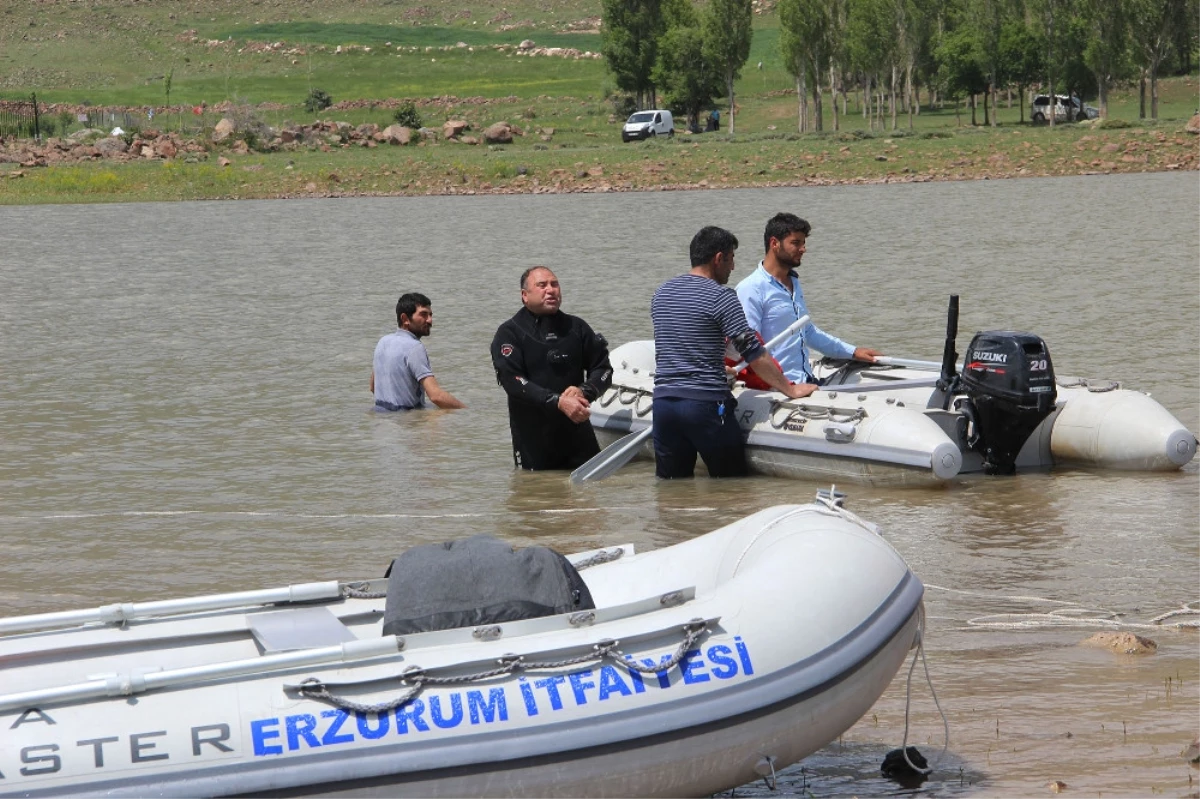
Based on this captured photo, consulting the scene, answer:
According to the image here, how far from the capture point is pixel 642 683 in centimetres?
436

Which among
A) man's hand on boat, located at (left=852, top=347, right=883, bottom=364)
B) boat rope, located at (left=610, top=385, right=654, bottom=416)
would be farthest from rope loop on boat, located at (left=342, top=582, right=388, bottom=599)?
man's hand on boat, located at (left=852, top=347, right=883, bottom=364)

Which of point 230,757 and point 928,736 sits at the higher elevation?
point 230,757

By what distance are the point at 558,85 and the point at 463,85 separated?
203 inches

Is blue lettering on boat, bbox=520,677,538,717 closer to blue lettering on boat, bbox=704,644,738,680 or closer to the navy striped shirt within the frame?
blue lettering on boat, bbox=704,644,738,680

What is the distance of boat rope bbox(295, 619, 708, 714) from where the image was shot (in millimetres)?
4172

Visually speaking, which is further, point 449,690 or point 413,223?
point 413,223

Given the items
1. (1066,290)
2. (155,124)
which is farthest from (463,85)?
(1066,290)

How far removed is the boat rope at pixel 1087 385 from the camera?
9.60 meters

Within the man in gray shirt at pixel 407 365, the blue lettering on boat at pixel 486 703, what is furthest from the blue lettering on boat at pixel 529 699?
the man in gray shirt at pixel 407 365

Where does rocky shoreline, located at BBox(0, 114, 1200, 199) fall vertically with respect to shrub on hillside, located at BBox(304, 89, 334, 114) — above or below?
below

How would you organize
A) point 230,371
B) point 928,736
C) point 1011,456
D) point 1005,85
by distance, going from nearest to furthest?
point 928,736, point 1011,456, point 230,371, point 1005,85

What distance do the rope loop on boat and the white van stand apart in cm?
5450

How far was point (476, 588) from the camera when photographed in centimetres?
470

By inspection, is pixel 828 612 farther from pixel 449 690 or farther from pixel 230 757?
pixel 230 757
